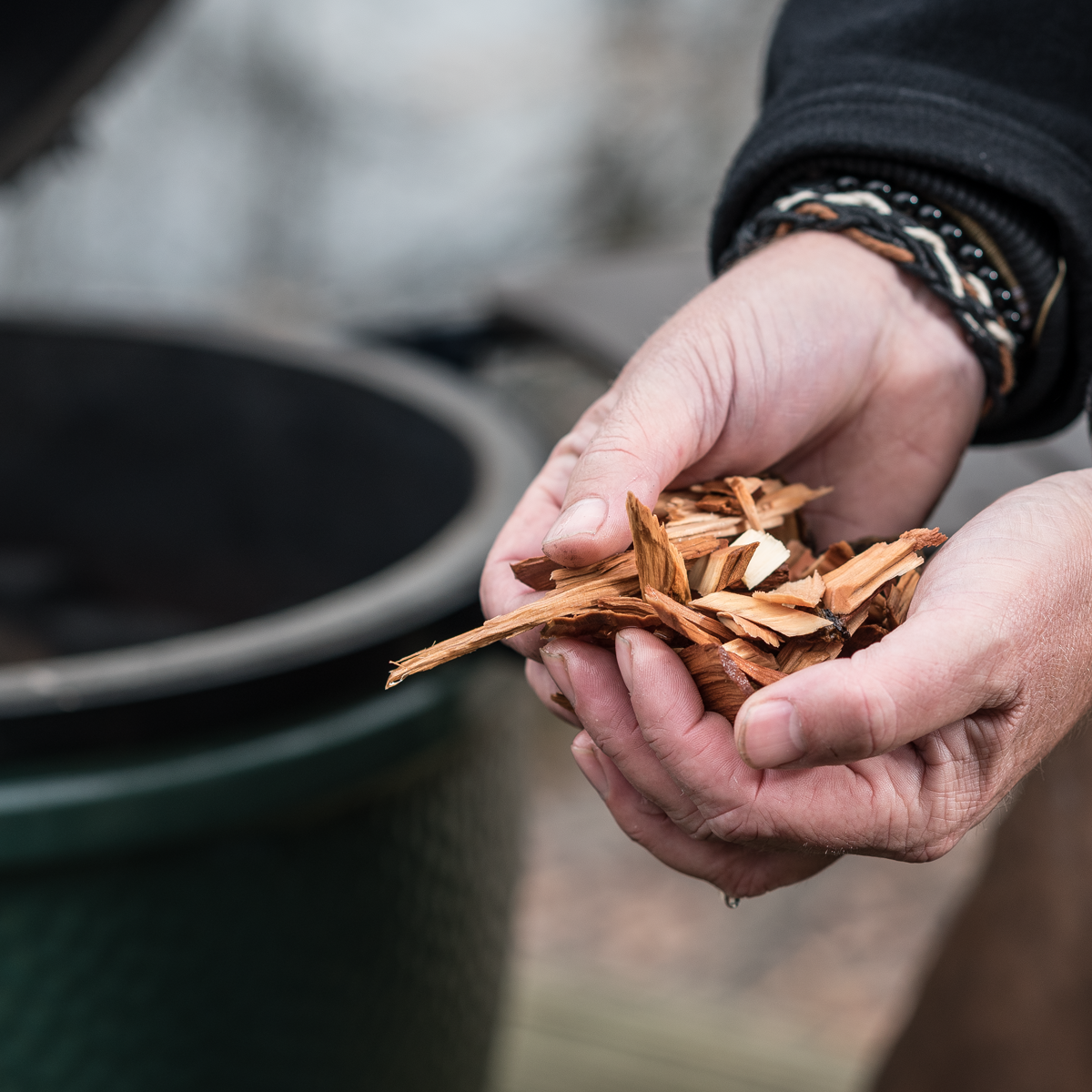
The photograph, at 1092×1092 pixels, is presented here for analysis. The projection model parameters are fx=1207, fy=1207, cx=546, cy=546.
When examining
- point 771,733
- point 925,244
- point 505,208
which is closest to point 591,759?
point 771,733

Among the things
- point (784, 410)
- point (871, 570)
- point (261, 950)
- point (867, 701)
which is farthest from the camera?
point (261, 950)

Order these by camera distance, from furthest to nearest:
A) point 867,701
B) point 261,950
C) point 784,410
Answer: point 261,950 → point 784,410 → point 867,701

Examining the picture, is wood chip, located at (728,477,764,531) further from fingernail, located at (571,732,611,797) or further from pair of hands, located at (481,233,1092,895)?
fingernail, located at (571,732,611,797)

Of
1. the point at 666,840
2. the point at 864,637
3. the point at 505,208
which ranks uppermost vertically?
the point at 864,637

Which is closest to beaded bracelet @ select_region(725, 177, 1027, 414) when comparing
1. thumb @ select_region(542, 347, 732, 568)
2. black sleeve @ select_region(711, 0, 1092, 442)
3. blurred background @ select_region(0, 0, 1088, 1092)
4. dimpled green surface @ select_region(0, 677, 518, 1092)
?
black sleeve @ select_region(711, 0, 1092, 442)

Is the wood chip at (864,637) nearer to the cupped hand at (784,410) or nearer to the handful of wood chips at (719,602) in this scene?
the handful of wood chips at (719,602)

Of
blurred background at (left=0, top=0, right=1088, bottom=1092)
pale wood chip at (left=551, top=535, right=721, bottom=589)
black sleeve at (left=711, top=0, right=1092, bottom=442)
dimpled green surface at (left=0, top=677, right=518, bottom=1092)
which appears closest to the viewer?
pale wood chip at (left=551, top=535, right=721, bottom=589)

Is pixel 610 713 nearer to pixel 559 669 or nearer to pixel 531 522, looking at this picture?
pixel 559 669

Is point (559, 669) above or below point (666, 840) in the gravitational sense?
above
